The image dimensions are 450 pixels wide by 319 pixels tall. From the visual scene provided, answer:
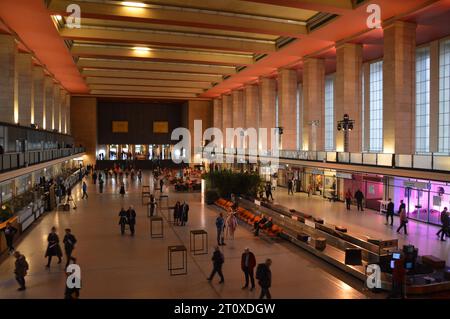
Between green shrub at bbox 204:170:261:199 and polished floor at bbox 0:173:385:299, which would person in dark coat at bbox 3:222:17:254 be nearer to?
polished floor at bbox 0:173:385:299

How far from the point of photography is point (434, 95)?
23.7 metres

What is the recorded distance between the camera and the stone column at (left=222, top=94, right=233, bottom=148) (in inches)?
1911

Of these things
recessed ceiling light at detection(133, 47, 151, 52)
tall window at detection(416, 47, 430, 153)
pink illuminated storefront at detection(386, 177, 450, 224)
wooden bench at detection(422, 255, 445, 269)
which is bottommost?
wooden bench at detection(422, 255, 445, 269)

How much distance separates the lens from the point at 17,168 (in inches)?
616

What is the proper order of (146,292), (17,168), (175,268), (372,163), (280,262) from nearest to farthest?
(146,292) → (175,268) → (280,262) → (17,168) → (372,163)

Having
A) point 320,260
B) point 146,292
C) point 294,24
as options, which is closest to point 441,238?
point 320,260

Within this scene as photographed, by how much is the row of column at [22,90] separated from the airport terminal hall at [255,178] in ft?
0.34

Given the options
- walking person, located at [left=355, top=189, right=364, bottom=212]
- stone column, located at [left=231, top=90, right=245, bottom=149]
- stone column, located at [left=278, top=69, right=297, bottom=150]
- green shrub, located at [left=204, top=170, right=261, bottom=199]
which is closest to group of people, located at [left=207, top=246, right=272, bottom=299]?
walking person, located at [left=355, top=189, right=364, bottom=212]

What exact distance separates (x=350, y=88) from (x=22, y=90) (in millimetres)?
21401

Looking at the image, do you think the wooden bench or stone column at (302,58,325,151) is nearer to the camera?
the wooden bench

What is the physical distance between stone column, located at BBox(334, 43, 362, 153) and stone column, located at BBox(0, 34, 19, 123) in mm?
18833

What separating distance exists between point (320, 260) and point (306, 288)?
2579mm

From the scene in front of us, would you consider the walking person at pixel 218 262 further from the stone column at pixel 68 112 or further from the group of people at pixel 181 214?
the stone column at pixel 68 112
